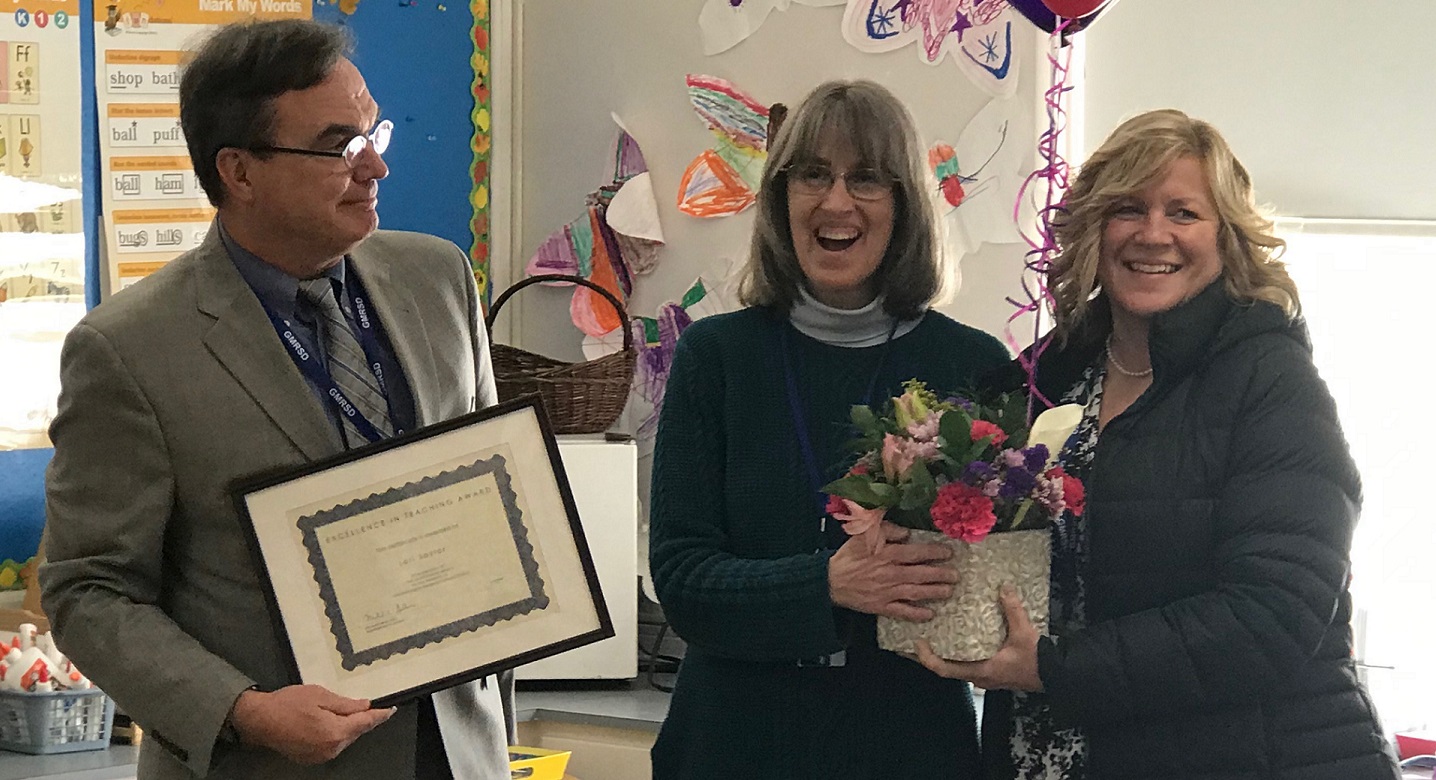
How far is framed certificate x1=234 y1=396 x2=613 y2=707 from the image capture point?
1.46 m

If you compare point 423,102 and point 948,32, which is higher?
point 948,32

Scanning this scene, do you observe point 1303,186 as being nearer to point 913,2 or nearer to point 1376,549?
point 1376,549

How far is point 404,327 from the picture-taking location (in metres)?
1.62

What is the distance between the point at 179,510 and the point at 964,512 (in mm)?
768

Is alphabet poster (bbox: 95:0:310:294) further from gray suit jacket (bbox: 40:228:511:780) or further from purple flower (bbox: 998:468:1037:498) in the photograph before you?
purple flower (bbox: 998:468:1037:498)

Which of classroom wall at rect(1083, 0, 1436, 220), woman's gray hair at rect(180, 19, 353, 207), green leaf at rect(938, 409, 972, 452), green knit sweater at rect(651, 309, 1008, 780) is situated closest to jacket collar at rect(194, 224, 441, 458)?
woman's gray hair at rect(180, 19, 353, 207)

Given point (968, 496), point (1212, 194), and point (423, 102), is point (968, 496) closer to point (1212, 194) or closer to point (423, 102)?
point (1212, 194)

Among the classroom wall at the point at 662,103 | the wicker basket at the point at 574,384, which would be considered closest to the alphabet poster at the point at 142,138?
the wicker basket at the point at 574,384

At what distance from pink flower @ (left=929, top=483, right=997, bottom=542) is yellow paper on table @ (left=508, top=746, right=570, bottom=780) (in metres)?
1.26

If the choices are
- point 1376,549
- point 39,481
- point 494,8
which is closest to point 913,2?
point 494,8

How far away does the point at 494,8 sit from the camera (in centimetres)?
319

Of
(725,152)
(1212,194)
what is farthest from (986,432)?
(725,152)

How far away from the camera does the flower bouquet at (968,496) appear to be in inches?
54.1

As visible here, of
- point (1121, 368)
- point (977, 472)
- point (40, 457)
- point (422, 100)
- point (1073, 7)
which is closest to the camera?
point (977, 472)
